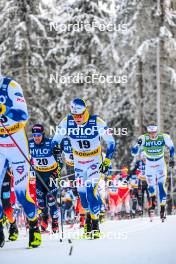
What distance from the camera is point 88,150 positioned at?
1036cm

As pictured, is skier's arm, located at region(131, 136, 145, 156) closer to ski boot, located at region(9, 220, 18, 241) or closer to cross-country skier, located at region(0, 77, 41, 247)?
ski boot, located at region(9, 220, 18, 241)

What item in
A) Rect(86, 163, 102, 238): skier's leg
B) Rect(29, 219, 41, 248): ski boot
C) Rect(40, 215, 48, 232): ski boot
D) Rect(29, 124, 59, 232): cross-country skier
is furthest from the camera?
Rect(40, 215, 48, 232): ski boot

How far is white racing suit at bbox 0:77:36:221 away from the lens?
26.7 ft

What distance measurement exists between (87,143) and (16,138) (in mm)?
2318

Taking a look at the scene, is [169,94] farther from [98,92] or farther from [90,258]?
[90,258]

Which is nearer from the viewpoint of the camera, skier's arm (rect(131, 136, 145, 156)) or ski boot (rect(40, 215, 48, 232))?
ski boot (rect(40, 215, 48, 232))

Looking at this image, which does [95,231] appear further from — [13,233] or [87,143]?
[87,143]

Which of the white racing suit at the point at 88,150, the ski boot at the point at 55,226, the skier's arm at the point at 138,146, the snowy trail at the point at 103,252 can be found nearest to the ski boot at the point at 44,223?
the ski boot at the point at 55,226

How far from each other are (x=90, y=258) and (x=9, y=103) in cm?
243

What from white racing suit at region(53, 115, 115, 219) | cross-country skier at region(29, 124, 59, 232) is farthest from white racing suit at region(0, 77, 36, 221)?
cross-country skier at region(29, 124, 59, 232)

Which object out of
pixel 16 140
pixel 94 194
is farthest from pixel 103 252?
pixel 94 194

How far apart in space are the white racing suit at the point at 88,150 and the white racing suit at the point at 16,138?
194cm

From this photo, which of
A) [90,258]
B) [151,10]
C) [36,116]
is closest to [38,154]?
[90,258]

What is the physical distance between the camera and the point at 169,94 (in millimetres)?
28906
